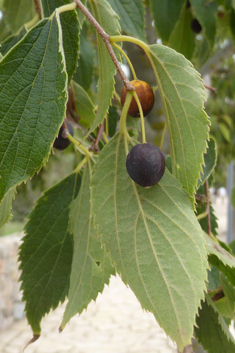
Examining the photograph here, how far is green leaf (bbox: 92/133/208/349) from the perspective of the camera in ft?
1.38

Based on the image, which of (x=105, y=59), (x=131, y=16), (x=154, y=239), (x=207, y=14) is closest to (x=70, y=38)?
(x=105, y=59)

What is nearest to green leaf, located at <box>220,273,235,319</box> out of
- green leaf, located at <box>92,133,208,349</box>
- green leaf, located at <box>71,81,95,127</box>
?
green leaf, located at <box>92,133,208,349</box>

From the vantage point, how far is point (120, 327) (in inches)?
176

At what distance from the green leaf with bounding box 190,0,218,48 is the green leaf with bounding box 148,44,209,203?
27.0 inches

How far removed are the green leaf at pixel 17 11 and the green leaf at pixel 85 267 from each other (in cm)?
55

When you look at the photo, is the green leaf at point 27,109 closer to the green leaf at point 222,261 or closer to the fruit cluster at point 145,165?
the fruit cluster at point 145,165

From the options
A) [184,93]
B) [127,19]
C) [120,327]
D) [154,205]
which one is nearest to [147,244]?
[154,205]

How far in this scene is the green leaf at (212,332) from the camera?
66 cm

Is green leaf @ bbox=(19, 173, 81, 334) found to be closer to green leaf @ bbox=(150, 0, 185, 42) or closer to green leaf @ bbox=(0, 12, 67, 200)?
green leaf @ bbox=(0, 12, 67, 200)

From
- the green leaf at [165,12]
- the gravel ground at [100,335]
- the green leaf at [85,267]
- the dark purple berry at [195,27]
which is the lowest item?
the gravel ground at [100,335]

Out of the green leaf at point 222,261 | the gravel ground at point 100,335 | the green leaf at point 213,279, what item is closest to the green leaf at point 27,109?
the green leaf at point 222,261

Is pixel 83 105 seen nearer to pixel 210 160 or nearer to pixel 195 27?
pixel 210 160

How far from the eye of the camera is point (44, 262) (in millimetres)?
752

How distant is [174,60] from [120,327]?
4.42 metres
